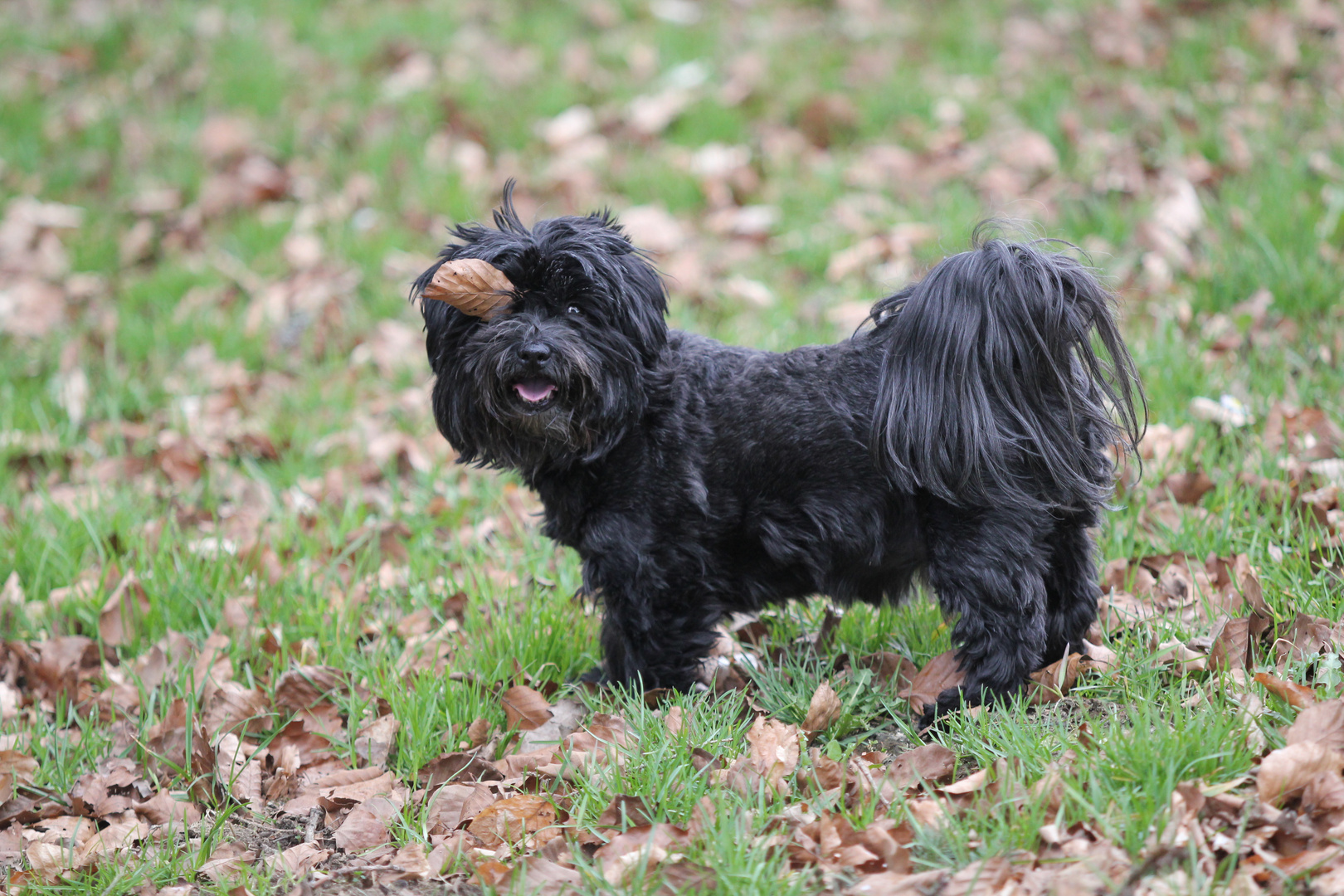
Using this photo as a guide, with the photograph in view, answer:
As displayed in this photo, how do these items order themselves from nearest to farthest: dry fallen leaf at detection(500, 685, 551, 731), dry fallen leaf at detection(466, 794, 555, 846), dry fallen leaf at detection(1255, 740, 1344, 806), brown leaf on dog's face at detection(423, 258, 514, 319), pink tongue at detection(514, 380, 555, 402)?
dry fallen leaf at detection(1255, 740, 1344, 806) < dry fallen leaf at detection(466, 794, 555, 846) < brown leaf on dog's face at detection(423, 258, 514, 319) < pink tongue at detection(514, 380, 555, 402) < dry fallen leaf at detection(500, 685, 551, 731)

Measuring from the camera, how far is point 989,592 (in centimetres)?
310

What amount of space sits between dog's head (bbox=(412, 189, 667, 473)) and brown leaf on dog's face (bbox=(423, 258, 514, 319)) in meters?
0.03

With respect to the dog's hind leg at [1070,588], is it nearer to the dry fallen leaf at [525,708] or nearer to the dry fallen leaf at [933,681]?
the dry fallen leaf at [933,681]

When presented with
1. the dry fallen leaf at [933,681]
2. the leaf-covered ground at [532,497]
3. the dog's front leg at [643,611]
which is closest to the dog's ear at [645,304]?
the dog's front leg at [643,611]

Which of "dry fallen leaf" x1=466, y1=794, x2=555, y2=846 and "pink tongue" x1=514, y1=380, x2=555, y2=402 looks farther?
"pink tongue" x1=514, y1=380, x2=555, y2=402

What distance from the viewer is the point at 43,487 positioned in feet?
16.2

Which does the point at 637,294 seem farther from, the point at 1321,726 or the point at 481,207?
the point at 481,207

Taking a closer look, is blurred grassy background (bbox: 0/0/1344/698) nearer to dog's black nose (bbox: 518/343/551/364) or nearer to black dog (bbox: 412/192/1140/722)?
black dog (bbox: 412/192/1140/722)

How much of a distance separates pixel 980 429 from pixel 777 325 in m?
2.86

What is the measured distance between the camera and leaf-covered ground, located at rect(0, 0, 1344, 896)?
9.09ft

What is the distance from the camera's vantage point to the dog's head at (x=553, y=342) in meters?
3.16

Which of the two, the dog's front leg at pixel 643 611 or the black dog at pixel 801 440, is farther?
the dog's front leg at pixel 643 611

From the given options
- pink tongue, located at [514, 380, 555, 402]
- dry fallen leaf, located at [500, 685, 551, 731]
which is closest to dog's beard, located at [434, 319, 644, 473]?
pink tongue, located at [514, 380, 555, 402]

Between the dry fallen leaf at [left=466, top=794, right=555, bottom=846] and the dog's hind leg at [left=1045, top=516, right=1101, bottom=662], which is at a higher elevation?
the dog's hind leg at [left=1045, top=516, right=1101, bottom=662]
